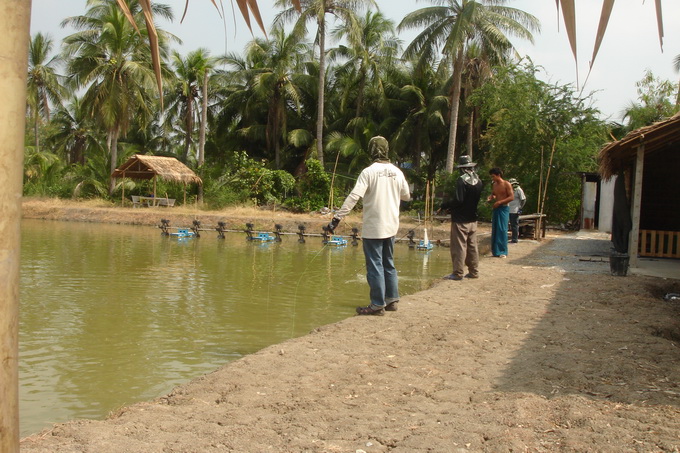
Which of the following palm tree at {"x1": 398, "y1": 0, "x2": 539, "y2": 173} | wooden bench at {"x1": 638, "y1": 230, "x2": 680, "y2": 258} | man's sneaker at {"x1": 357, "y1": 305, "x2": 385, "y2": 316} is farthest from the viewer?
palm tree at {"x1": 398, "y1": 0, "x2": 539, "y2": 173}

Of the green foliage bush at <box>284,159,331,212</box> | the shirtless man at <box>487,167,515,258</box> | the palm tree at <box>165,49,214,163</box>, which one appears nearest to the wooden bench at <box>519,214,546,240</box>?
the shirtless man at <box>487,167,515,258</box>

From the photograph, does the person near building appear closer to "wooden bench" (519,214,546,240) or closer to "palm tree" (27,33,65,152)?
"wooden bench" (519,214,546,240)

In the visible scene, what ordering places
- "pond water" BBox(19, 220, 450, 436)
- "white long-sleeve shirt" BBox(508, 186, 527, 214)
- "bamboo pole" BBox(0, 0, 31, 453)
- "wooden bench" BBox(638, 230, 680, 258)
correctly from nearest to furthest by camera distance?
"bamboo pole" BBox(0, 0, 31, 453), "pond water" BBox(19, 220, 450, 436), "wooden bench" BBox(638, 230, 680, 258), "white long-sleeve shirt" BBox(508, 186, 527, 214)

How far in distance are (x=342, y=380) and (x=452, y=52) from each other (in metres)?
24.1

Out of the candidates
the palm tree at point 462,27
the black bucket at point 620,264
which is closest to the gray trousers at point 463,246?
the black bucket at point 620,264

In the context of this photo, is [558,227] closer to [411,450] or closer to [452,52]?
[452,52]

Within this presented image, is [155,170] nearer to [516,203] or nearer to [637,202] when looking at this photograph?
Answer: [516,203]

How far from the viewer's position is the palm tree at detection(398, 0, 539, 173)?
89.4 feet

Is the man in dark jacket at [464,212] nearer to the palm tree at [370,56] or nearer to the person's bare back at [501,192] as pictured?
the person's bare back at [501,192]

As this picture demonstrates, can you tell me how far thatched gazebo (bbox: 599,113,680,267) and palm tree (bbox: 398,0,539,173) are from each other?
14.2 meters

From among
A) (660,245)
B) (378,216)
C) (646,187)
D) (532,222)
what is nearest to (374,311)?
(378,216)

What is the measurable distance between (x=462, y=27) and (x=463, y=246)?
20.3 meters

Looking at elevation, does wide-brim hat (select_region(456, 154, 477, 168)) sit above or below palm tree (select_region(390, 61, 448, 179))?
below

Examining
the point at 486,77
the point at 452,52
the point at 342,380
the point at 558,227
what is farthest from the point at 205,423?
the point at 486,77
